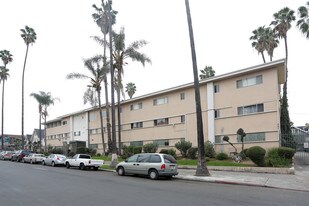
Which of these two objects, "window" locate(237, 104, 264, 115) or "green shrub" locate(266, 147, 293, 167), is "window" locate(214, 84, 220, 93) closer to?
"window" locate(237, 104, 264, 115)

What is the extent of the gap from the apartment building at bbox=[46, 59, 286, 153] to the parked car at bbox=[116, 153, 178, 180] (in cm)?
1090

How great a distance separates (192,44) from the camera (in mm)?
20578

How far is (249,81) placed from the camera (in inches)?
1105

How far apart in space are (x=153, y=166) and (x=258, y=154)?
7.79m

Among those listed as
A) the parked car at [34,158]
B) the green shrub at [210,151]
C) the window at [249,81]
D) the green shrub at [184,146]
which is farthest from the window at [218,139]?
the parked car at [34,158]

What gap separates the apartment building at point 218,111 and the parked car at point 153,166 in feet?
35.8

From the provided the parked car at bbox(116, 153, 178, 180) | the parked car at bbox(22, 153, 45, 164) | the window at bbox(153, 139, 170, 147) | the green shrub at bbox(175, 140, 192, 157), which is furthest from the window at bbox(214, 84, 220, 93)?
the parked car at bbox(22, 153, 45, 164)

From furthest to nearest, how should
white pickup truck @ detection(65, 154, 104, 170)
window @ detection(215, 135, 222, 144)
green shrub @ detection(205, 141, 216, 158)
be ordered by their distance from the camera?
window @ detection(215, 135, 222, 144)
green shrub @ detection(205, 141, 216, 158)
white pickup truck @ detection(65, 154, 104, 170)

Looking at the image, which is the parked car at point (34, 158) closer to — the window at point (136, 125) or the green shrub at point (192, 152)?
the window at point (136, 125)

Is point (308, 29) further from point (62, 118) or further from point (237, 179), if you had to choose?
point (62, 118)

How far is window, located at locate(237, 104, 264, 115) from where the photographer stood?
27000 millimetres

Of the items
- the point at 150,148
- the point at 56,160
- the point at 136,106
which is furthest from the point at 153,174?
the point at 136,106

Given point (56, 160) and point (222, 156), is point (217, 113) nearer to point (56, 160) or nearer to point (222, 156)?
point (222, 156)

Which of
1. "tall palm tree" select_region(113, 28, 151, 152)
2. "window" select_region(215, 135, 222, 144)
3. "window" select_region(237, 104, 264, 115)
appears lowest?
"window" select_region(215, 135, 222, 144)
